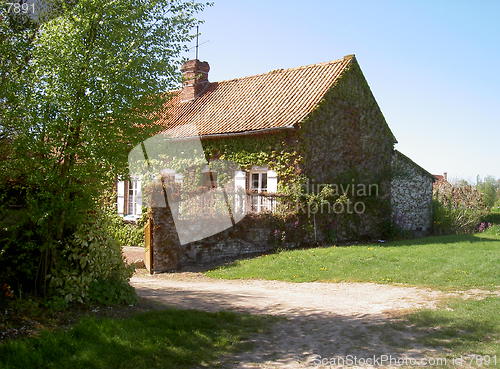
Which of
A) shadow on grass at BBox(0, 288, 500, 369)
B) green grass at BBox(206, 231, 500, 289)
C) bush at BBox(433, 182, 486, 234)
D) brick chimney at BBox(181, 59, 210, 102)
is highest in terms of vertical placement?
brick chimney at BBox(181, 59, 210, 102)

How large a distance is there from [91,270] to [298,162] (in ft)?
33.1

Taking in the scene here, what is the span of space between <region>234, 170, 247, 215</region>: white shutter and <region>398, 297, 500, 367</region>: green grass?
766cm

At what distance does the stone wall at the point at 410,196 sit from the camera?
803 inches

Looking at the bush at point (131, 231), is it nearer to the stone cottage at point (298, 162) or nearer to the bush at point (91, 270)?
the stone cottage at point (298, 162)

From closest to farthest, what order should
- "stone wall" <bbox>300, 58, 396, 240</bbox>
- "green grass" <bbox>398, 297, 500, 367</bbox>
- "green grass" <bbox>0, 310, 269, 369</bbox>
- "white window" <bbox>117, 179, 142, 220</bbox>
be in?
"green grass" <bbox>0, 310, 269, 369</bbox>
"green grass" <bbox>398, 297, 500, 367</bbox>
"stone wall" <bbox>300, 58, 396, 240</bbox>
"white window" <bbox>117, 179, 142, 220</bbox>

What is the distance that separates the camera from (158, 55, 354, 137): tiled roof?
55.9ft

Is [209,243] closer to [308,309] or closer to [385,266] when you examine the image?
[385,266]

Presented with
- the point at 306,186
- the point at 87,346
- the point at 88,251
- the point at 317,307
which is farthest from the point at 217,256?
the point at 87,346

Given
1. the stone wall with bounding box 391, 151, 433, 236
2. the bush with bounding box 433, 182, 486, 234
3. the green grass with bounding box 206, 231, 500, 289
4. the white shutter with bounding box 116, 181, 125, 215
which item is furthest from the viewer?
the bush with bounding box 433, 182, 486, 234

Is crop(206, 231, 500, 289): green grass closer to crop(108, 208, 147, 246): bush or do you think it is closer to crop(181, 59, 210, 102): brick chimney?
crop(108, 208, 147, 246): bush

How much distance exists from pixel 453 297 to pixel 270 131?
30.4ft

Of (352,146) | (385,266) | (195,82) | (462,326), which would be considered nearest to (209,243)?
(385,266)

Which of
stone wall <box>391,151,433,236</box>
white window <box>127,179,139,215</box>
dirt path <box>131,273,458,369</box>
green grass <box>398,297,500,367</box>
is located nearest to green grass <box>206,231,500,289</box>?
dirt path <box>131,273,458,369</box>

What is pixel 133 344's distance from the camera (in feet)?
17.8
